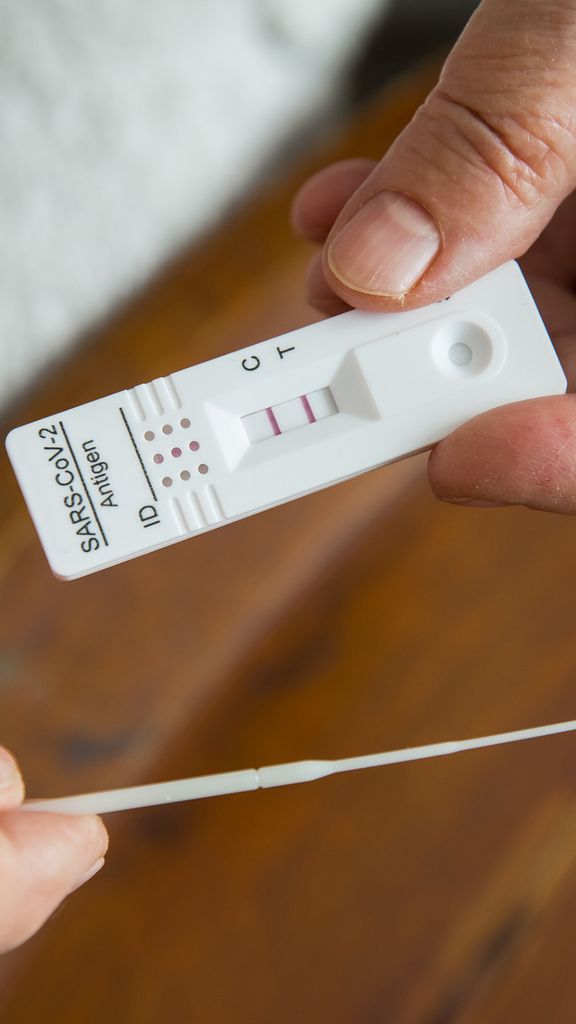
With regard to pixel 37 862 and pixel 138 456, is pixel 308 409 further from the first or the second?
pixel 37 862

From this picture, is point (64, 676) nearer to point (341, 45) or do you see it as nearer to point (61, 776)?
point (61, 776)

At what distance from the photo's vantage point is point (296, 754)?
2.30 ft

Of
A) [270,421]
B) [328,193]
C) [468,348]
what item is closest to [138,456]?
[270,421]

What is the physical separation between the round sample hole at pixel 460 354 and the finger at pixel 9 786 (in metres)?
0.28

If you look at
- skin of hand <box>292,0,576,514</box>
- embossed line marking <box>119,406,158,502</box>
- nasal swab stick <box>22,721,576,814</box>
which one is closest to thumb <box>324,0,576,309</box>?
skin of hand <box>292,0,576,514</box>

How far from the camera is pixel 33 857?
1.38 ft

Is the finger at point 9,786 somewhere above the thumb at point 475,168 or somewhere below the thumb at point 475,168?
below

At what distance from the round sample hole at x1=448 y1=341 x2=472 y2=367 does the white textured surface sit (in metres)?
0.34

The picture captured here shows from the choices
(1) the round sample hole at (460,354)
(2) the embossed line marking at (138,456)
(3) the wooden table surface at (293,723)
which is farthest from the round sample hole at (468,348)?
(3) the wooden table surface at (293,723)

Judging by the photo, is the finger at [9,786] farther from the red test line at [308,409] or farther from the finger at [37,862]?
the red test line at [308,409]

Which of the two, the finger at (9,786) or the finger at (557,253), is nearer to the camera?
the finger at (9,786)

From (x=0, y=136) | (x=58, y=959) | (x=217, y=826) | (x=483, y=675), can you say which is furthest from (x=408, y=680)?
(x=0, y=136)

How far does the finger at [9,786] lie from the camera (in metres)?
0.43

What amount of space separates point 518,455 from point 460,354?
0.06 m
